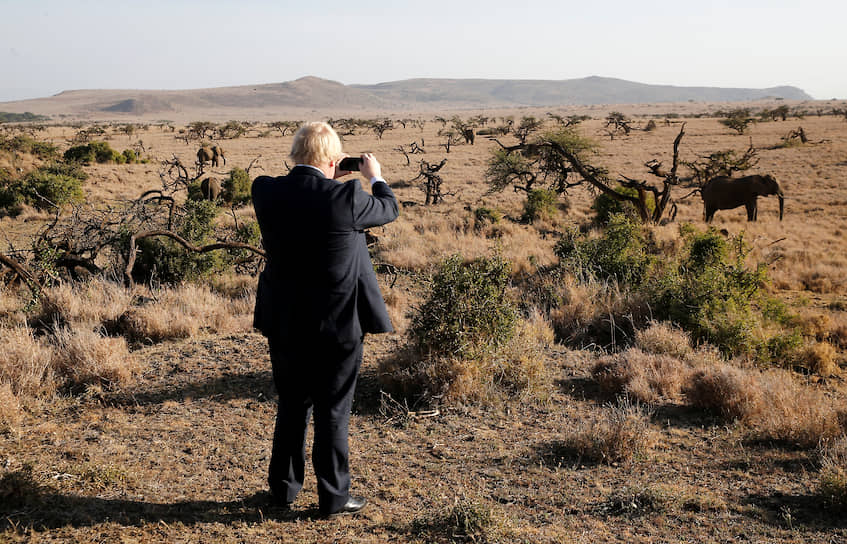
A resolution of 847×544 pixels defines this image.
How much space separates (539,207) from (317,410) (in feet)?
44.8

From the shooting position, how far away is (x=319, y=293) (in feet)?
8.90

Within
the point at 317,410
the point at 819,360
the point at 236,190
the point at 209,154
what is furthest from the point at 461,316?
the point at 209,154

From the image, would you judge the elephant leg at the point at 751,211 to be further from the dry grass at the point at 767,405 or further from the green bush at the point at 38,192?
the green bush at the point at 38,192

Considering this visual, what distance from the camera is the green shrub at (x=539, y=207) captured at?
51.5 feet

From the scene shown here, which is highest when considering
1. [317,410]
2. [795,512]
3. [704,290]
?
[317,410]

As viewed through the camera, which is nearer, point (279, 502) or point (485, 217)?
point (279, 502)

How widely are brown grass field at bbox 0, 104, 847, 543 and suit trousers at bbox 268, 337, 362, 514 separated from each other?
199 mm

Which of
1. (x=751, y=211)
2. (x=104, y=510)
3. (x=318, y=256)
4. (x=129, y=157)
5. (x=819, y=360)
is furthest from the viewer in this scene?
(x=129, y=157)

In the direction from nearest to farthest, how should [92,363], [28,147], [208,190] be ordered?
1. [92,363]
2. [208,190]
3. [28,147]

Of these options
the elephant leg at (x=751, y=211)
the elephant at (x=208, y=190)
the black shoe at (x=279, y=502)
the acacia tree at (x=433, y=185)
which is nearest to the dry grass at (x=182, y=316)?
the black shoe at (x=279, y=502)

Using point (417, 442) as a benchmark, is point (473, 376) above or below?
above

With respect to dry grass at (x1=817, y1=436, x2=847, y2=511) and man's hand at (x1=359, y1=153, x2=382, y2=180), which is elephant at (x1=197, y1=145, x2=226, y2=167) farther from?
dry grass at (x1=817, y1=436, x2=847, y2=511)

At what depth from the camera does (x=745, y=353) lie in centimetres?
623

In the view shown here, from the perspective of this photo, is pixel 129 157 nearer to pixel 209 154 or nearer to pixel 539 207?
pixel 209 154
